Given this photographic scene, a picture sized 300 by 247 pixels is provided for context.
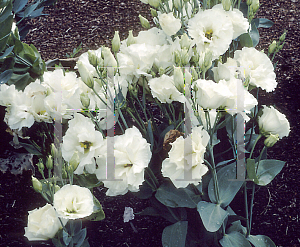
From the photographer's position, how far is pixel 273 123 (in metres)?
0.90

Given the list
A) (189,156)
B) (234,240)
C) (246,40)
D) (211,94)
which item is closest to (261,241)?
(234,240)

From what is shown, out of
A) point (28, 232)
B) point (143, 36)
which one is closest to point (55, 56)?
point (143, 36)

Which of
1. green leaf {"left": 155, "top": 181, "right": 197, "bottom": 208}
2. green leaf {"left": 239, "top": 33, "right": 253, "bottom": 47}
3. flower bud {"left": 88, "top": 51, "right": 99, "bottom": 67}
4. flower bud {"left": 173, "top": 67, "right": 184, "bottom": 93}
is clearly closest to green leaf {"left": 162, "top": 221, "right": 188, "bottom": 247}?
green leaf {"left": 155, "top": 181, "right": 197, "bottom": 208}

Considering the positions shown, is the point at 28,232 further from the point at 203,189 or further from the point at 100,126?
the point at 203,189

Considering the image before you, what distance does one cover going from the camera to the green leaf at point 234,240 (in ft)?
3.23

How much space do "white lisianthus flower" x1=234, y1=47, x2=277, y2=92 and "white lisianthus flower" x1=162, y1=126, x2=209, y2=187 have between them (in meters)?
0.27

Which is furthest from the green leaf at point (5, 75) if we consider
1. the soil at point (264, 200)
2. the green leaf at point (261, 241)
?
the green leaf at point (261, 241)

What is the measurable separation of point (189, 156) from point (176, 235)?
0.35 metres

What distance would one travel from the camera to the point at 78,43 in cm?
215

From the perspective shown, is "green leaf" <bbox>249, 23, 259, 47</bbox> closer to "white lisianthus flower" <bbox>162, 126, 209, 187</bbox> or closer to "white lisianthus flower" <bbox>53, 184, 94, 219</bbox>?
"white lisianthus flower" <bbox>162, 126, 209, 187</bbox>

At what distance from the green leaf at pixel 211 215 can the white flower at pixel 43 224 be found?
0.41 meters

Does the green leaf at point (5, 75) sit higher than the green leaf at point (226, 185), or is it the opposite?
the green leaf at point (5, 75)

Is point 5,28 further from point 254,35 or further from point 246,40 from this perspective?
point 254,35

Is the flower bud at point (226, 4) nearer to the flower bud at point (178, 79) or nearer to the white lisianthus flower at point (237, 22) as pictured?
the white lisianthus flower at point (237, 22)
